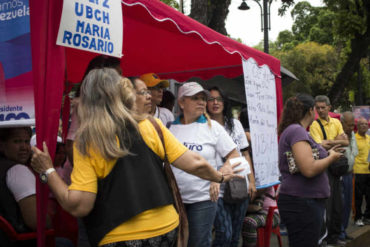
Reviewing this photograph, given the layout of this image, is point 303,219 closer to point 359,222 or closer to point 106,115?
point 106,115

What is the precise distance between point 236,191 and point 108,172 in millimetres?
2140

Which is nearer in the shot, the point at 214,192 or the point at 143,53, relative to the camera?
the point at 214,192

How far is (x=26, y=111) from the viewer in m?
2.71

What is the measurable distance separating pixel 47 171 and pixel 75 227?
1.33 metres

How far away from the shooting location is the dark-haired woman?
12.6 feet

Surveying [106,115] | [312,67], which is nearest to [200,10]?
[106,115]

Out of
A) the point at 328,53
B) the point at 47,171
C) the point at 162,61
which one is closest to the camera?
the point at 47,171

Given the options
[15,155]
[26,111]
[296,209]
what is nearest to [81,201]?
[26,111]

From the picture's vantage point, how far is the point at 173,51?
5.59 m

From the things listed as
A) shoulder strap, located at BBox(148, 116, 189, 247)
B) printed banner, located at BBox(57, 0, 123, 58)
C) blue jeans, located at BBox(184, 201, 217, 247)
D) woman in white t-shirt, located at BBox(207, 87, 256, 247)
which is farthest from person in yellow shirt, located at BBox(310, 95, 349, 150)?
printed banner, located at BBox(57, 0, 123, 58)

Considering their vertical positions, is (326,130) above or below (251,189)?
above

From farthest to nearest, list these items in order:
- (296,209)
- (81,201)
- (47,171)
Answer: (296,209) < (47,171) < (81,201)

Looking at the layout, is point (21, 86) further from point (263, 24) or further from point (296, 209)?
point (263, 24)

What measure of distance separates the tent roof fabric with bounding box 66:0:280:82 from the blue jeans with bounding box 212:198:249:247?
1.53 meters
